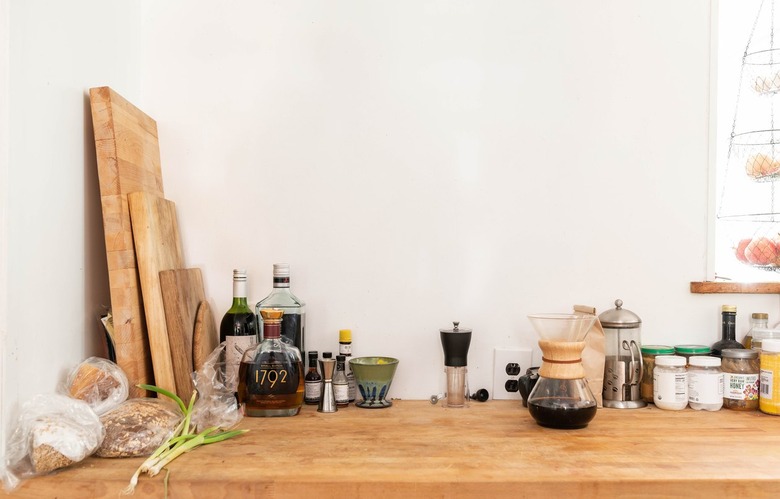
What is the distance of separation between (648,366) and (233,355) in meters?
1.03

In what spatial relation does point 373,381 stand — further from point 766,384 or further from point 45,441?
point 766,384

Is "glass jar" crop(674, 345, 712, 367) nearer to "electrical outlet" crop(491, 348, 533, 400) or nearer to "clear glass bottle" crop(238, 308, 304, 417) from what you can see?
"electrical outlet" crop(491, 348, 533, 400)

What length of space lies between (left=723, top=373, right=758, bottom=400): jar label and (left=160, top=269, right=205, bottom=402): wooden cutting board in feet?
4.20

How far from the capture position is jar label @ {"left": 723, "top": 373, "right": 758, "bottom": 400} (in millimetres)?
1491

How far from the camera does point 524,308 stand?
163cm

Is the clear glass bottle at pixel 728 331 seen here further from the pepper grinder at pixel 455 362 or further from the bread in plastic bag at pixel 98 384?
the bread in plastic bag at pixel 98 384

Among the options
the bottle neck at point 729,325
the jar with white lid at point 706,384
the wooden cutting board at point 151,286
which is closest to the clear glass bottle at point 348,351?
the wooden cutting board at point 151,286

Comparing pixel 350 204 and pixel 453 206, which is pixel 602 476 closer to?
pixel 453 206

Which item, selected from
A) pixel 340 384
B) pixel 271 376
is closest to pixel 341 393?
pixel 340 384

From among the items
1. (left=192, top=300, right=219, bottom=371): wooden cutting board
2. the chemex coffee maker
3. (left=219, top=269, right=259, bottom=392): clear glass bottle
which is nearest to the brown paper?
the chemex coffee maker

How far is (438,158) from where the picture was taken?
1630 mm

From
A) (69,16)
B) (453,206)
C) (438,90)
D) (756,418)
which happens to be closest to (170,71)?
(69,16)

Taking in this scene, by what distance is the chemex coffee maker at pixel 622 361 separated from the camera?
152 centimetres

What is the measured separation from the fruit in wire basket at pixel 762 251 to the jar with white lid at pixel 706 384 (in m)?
0.34
